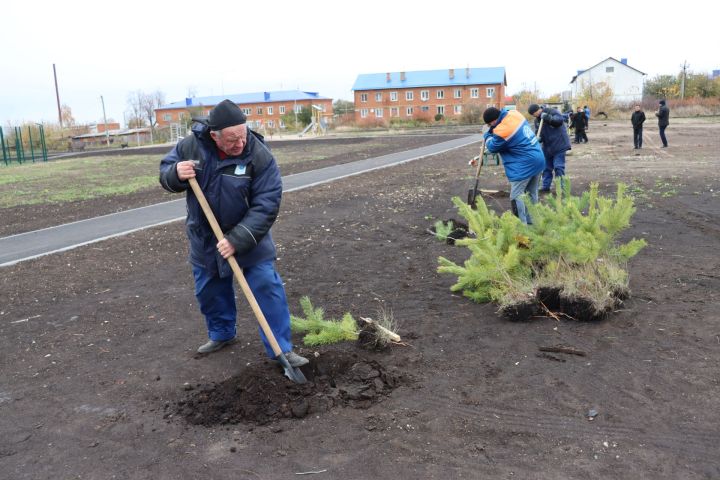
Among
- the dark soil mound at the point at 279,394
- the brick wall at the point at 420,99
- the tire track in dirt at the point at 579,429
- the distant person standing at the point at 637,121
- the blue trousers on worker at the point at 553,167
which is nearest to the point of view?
the tire track in dirt at the point at 579,429

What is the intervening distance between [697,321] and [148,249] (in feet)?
22.1

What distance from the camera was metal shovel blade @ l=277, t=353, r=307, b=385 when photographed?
411 centimetres

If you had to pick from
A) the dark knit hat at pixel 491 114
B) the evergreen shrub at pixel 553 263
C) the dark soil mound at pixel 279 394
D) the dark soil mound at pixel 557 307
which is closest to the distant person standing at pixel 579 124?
the dark knit hat at pixel 491 114


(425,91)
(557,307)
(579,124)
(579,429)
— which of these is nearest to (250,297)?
(579,429)

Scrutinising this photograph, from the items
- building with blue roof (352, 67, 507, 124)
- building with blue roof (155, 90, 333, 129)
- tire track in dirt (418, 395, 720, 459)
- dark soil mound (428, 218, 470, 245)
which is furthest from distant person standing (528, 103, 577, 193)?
building with blue roof (155, 90, 333, 129)

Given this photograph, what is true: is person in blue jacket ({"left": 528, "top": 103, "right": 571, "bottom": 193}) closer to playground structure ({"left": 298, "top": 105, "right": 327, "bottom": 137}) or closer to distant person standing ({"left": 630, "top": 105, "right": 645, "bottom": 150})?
distant person standing ({"left": 630, "top": 105, "right": 645, "bottom": 150})

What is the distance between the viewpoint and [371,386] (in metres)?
3.99

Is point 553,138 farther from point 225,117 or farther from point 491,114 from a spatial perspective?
point 225,117

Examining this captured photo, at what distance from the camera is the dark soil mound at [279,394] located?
3.75m

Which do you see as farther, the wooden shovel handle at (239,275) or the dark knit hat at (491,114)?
the dark knit hat at (491,114)

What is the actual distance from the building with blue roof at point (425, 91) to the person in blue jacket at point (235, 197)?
87274 millimetres

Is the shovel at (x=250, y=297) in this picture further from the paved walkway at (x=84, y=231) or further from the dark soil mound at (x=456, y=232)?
the paved walkway at (x=84, y=231)

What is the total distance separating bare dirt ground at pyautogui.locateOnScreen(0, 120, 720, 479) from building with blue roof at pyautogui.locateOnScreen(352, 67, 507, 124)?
85.7 metres

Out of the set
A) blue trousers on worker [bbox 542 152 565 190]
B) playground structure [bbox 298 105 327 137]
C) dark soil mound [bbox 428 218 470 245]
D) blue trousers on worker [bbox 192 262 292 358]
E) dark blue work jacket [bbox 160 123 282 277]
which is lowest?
dark soil mound [bbox 428 218 470 245]
